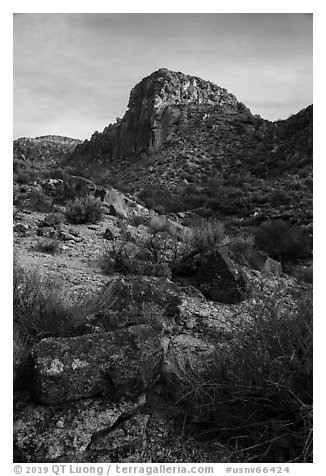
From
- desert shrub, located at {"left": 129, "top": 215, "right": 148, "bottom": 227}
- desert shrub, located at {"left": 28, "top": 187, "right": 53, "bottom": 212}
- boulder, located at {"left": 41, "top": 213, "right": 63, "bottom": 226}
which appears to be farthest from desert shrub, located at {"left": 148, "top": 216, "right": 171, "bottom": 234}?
desert shrub, located at {"left": 28, "top": 187, "right": 53, "bottom": 212}

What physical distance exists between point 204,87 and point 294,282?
35.8m

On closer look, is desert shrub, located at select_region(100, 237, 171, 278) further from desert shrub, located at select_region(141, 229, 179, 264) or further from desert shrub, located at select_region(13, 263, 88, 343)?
desert shrub, located at select_region(13, 263, 88, 343)

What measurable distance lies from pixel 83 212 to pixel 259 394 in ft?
18.2

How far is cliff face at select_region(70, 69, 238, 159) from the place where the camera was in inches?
1237

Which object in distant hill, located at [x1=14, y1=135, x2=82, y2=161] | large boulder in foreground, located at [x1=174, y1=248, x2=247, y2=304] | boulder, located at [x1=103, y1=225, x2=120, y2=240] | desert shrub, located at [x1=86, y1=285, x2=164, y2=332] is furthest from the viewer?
distant hill, located at [x1=14, y1=135, x2=82, y2=161]

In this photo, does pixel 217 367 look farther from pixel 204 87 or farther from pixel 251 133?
pixel 204 87

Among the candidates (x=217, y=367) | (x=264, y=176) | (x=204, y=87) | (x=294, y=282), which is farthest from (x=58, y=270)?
(x=204, y=87)

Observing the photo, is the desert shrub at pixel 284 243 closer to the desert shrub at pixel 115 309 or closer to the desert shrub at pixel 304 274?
the desert shrub at pixel 304 274

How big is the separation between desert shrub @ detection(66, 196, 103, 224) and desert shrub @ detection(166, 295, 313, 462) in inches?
198

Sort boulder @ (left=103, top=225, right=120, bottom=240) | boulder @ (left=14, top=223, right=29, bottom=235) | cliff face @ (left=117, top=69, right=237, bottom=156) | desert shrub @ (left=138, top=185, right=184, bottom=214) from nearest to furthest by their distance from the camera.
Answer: boulder @ (left=14, top=223, right=29, bottom=235)
boulder @ (left=103, top=225, right=120, bottom=240)
desert shrub @ (left=138, top=185, right=184, bottom=214)
cliff face @ (left=117, top=69, right=237, bottom=156)

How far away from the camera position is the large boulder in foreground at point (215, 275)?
3.90m

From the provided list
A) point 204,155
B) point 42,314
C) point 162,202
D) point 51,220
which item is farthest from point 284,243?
point 204,155

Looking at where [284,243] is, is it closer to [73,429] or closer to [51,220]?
[51,220]

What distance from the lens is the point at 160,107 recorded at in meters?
33.8
